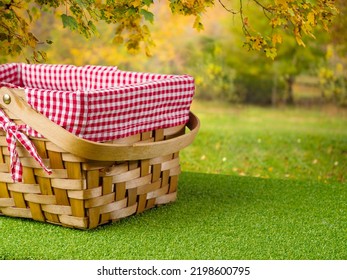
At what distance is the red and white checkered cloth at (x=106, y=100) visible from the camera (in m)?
2.41

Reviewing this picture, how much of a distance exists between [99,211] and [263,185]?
1098 millimetres

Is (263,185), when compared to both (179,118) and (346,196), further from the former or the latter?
(179,118)

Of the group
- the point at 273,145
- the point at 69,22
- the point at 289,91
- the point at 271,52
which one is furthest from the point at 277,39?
the point at 289,91

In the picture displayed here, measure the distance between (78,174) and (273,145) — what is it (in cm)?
295

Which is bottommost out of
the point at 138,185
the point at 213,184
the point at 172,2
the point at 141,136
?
the point at 213,184

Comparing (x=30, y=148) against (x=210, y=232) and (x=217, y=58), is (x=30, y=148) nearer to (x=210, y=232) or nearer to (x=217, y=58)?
(x=210, y=232)

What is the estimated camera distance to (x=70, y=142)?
7.90 feet

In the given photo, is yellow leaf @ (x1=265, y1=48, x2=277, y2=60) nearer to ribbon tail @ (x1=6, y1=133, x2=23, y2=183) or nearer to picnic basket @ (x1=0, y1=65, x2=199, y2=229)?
picnic basket @ (x1=0, y1=65, x2=199, y2=229)

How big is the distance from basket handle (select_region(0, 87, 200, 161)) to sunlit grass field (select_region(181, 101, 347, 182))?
1998 mm

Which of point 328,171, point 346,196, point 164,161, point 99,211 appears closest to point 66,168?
point 99,211

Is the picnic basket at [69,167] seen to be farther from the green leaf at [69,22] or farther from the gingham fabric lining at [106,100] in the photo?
the green leaf at [69,22]

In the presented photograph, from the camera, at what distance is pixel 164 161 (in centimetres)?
283

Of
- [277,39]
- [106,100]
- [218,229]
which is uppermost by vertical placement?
[277,39]

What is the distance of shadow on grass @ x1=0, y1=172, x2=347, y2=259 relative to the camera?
2.39 meters
